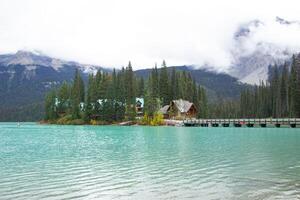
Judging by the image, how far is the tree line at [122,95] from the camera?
454ft

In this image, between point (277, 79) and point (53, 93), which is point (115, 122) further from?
point (277, 79)

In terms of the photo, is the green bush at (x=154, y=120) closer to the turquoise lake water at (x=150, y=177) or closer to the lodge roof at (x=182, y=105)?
the lodge roof at (x=182, y=105)

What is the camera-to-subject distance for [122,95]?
14088 cm

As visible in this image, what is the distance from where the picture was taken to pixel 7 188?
19000 millimetres

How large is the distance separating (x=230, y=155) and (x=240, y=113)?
14436cm

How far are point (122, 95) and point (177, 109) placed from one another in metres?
18.1

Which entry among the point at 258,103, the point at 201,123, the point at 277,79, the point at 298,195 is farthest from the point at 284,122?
the point at 298,195

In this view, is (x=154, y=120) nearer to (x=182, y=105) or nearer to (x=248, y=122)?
(x=182, y=105)

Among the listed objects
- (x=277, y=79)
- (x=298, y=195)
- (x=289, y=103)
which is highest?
(x=277, y=79)

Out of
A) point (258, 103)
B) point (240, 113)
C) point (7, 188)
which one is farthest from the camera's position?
point (240, 113)

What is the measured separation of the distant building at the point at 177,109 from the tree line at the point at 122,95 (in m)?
2.92

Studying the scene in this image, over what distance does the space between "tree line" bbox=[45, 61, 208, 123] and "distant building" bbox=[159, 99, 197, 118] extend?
2922mm

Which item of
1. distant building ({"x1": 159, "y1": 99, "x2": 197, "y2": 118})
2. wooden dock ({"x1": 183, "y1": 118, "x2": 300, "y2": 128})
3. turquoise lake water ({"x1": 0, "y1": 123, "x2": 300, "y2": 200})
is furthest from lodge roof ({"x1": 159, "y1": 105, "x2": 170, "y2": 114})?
turquoise lake water ({"x1": 0, "y1": 123, "x2": 300, "y2": 200})

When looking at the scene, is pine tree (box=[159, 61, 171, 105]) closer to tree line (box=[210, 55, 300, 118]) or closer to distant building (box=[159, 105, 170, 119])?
distant building (box=[159, 105, 170, 119])
